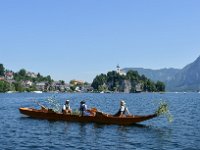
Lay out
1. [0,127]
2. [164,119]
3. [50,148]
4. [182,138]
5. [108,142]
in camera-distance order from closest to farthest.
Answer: [50,148], [108,142], [182,138], [0,127], [164,119]

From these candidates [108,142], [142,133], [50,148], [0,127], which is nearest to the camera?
[50,148]

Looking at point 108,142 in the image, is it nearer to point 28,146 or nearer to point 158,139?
point 158,139

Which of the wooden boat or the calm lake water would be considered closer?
the calm lake water

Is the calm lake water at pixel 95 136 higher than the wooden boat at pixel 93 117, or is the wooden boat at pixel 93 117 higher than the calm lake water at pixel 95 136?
the wooden boat at pixel 93 117

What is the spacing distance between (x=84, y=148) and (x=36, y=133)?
10418 mm

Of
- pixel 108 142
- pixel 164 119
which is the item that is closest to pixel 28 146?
pixel 108 142

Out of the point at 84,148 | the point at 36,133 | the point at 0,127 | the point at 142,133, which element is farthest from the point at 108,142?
the point at 0,127

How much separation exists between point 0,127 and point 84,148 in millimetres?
18000

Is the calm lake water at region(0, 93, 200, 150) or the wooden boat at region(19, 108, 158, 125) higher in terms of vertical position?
the wooden boat at region(19, 108, 158, 125)

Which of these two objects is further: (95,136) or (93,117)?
(93,117)

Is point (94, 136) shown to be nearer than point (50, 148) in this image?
No

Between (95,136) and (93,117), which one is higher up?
(93,117)

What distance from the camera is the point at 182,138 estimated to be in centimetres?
3966

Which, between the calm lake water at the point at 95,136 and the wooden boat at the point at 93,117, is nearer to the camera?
the calm lake water at the point at 95,136
